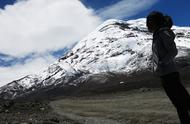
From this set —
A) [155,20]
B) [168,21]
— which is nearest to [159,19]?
[155,20]

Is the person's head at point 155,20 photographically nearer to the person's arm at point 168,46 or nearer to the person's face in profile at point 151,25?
the person's face in profile at point 151,25

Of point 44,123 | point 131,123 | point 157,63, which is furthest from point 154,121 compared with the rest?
point 157,63

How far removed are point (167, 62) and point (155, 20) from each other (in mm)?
911

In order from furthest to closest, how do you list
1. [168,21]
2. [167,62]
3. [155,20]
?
[155,20], [168,21], [167,62]

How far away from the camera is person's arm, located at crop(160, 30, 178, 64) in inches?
330

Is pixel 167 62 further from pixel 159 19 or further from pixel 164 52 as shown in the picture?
pixel 159 19

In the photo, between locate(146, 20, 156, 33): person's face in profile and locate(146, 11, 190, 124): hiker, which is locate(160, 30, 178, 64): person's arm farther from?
locate(146, 20, 156, 33): person's face in profile

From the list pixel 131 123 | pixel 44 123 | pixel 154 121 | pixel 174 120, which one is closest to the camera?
pixel 174 120

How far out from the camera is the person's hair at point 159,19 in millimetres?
8609

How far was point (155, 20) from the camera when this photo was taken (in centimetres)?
870

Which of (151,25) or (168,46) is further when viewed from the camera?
(151,25)

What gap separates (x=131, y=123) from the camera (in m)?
21.0

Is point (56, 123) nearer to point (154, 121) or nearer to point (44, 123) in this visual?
point (44, 123)

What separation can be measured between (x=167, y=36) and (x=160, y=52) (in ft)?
1.10
